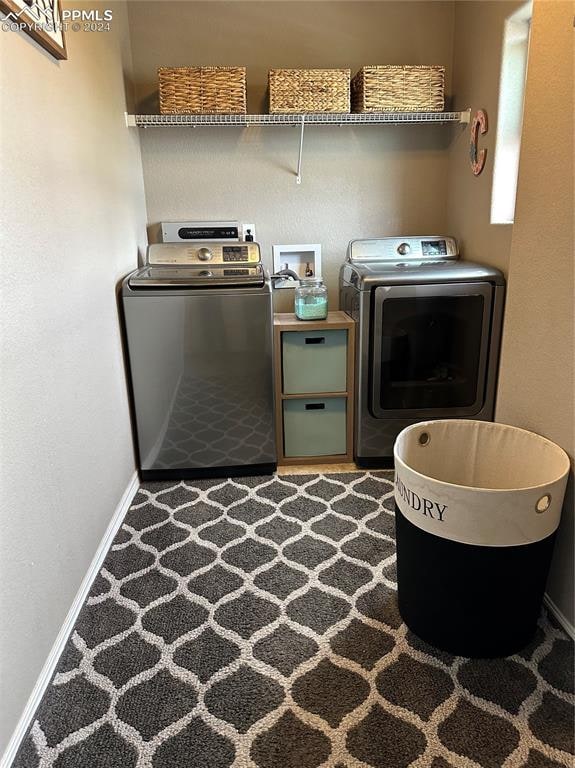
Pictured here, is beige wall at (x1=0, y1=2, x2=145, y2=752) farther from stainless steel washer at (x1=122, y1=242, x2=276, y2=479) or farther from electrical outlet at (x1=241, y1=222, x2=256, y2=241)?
electrical outlet at (x1=241, y1=222, x2=256, y2=241)

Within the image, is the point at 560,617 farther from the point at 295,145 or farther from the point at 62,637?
the point at 295,145

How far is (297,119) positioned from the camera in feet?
8.55

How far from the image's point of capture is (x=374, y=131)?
2.87 metres

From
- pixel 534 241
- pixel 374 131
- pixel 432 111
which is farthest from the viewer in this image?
pixel 374 131

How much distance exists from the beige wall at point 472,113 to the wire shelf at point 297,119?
0.17m

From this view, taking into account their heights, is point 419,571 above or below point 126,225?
below

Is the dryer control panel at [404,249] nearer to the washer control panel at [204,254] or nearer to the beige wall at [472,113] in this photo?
the beige wall at [472,113]

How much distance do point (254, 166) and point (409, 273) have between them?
42.8 inches

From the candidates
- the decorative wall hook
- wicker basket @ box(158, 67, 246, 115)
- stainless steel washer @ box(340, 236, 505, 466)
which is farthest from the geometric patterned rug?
wicker basket @ box(158, 67, 246, 115)

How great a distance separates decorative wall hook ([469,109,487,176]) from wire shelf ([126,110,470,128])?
0.32ft

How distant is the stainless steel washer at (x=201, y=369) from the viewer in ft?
7.65

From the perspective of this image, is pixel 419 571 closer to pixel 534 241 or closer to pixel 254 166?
pixel 534 241

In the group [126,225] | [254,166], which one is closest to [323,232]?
[254,166]

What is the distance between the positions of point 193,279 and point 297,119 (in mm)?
978
